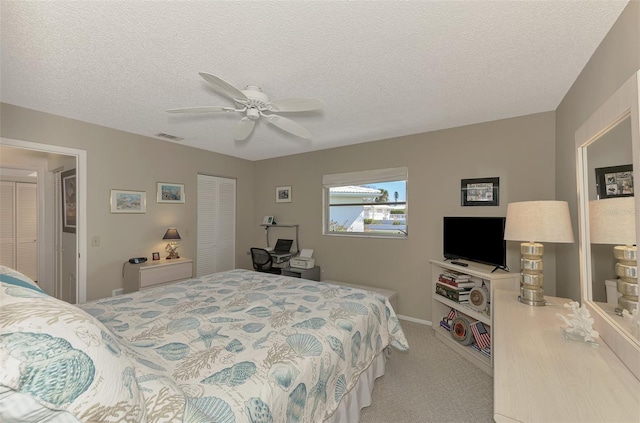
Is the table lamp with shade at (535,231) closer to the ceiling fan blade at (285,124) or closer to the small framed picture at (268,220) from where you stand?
the ceiling fan blade at (285,124)

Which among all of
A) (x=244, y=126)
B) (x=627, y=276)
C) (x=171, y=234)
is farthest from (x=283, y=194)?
(x=627, y=276)

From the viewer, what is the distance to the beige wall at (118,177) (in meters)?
2.88

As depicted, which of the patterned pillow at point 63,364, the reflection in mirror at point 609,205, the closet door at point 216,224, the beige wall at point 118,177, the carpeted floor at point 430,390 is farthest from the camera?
the closet door at point 216,224

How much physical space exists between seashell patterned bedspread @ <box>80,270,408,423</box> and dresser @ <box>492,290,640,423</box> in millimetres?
803

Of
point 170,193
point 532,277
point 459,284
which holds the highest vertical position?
point 170,193

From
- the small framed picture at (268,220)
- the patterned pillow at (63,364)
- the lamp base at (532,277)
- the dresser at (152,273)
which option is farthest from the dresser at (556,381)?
the small framed picture at (268,220)

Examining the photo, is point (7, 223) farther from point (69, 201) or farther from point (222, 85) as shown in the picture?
point (222, 85)

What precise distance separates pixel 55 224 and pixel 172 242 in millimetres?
1694

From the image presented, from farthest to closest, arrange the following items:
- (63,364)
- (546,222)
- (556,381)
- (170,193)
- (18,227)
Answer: (18,227), (170,193), (546,222), (556,381), (63,364)

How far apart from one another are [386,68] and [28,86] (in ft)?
9.75

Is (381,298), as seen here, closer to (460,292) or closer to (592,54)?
(460,292)

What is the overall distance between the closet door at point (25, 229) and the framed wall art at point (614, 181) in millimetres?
7492

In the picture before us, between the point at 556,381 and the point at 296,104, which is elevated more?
the point at 296,104

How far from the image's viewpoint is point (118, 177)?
345 centimetres
